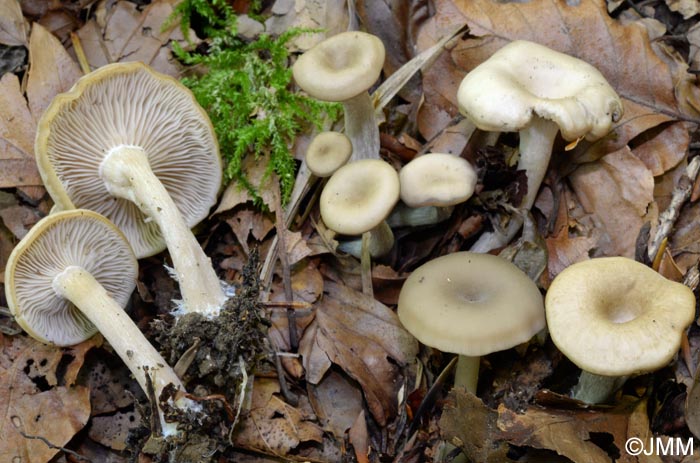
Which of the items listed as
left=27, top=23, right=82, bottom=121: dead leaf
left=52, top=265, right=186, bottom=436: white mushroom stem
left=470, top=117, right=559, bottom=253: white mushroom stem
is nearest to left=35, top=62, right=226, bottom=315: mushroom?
left=52, top=265, right=186, bottom=436: white mushroom stem

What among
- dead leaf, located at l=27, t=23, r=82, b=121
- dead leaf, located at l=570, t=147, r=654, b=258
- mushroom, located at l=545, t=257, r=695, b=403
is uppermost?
dead leaf, located at l=27, t=23, r=82, b=121

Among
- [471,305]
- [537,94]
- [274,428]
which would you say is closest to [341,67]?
[537,94]

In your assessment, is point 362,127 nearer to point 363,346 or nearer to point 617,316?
point 363,346

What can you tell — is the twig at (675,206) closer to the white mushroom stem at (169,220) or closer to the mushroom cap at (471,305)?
the mushroom cap at (471,305)

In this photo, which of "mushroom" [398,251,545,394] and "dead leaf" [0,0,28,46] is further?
"dead leaf" [0,0,28,46]

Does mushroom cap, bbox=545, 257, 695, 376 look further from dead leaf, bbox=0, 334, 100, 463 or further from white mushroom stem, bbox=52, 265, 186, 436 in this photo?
dead leaf, bbox=0, 334, 100, 463

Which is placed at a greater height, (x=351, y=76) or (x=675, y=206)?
(x=351, y=76)

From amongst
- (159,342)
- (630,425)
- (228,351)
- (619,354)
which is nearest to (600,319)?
(619,354)
